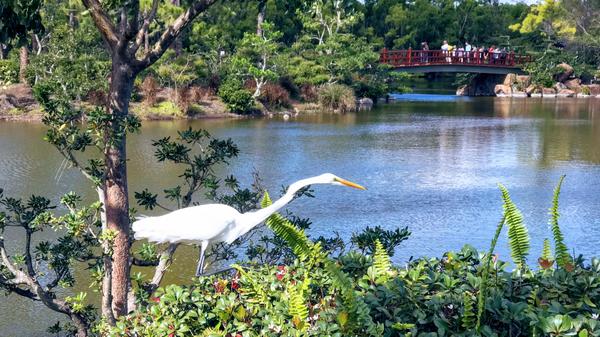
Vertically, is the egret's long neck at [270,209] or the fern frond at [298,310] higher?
the egret's long neck at [270,209]

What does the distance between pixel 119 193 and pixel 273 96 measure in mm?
19649

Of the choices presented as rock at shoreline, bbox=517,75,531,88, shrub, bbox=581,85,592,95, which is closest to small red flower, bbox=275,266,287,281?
shrub, bbox=581,85,592,95

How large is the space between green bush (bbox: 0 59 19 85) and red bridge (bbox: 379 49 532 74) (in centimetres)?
1500

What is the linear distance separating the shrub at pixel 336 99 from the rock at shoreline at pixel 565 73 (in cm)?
1461

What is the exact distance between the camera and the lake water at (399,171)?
29.6 ft

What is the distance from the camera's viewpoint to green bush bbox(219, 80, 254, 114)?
74.7 ft

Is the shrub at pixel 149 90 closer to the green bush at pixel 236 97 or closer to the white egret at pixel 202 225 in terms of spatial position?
the green bush at pixel 236 97

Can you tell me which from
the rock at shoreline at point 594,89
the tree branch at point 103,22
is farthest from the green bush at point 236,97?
the rock at shoreline at point 594,89

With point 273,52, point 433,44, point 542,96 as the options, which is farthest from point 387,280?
point 433,44

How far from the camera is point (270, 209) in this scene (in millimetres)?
4320

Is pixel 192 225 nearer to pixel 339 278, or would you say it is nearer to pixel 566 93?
pixel 339 278

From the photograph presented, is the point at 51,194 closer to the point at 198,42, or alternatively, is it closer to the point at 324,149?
the point at 324,149

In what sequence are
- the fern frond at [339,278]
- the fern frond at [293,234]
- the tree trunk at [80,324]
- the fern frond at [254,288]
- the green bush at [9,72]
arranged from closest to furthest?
the fern frond at [339,278] < the fern frond at [293,234] < the fern frond at [254,288] < the tree trunk at [80,324] < the green bush at [9,72]

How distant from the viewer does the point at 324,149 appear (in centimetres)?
1630
